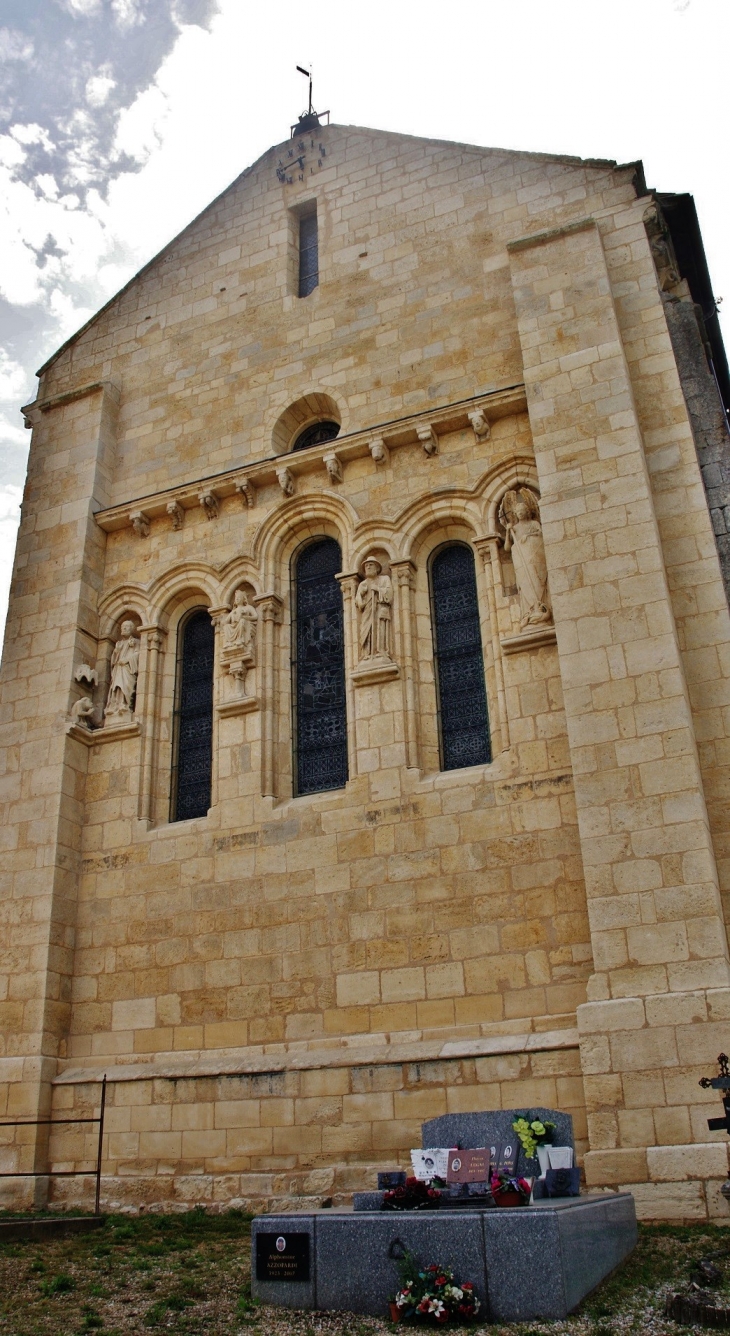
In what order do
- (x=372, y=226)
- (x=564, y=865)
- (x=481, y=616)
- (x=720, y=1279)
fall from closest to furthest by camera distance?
(x=720, y=1279) < (x=564, y=865) < (x=481, y=616) < (x=372, y=226)

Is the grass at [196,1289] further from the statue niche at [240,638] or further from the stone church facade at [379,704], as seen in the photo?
the statue niche at [240,638]

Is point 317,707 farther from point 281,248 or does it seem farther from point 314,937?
point 281,248

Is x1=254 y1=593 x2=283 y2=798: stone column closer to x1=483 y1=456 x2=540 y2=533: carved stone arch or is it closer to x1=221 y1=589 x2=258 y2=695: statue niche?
x1=221 y1=589 x2=258 y2=695: statue niche

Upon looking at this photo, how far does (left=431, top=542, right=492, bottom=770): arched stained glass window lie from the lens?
13094 millimetres

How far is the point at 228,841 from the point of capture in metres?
13.5

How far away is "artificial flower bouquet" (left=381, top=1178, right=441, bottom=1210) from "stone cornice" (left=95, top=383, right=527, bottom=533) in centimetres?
Result: 928

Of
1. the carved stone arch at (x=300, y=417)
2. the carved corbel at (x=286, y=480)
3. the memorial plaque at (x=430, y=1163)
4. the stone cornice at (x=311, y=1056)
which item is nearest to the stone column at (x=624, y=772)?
the stone cornice at (x=311, y=1056)

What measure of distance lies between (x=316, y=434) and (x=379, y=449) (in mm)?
1951

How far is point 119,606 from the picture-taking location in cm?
1589

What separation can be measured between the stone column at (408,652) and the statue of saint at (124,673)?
3826mm

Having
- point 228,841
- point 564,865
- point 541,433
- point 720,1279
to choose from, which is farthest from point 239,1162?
point 541,433

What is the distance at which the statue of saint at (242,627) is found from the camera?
14438 millimetres

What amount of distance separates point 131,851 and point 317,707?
2.88m

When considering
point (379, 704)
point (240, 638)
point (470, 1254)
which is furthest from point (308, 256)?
point (470, 1254)
